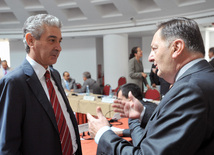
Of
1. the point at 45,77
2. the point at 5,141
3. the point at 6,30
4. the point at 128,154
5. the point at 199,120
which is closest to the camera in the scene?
the point at 199,120

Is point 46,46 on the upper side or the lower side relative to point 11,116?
upper

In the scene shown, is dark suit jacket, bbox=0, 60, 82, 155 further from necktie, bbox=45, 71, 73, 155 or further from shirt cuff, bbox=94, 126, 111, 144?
shirt cuff, bbox=94, 126, 111, 144

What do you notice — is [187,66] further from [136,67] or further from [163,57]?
[136,67]

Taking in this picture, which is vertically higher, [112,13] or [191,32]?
[112,13]

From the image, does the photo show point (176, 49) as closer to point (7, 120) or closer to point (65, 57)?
point (7, 120)

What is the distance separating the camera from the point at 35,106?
1210 millimetres

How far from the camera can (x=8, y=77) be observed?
3.85 feet

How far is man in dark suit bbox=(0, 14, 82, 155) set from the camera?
1.13 meters

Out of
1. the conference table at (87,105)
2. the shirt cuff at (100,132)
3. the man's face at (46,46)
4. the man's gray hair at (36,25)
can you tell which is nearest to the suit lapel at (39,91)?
the man's face at (46,46)

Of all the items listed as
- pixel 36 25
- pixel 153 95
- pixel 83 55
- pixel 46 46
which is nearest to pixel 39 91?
pixel 46 46

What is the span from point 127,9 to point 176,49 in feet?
22.7

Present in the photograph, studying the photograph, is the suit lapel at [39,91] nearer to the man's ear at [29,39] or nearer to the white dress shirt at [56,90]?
the white dress shirt at [56,90]

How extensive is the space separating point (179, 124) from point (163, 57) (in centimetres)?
35

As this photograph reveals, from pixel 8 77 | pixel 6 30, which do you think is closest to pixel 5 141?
pixel 8 77
